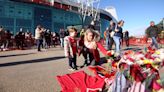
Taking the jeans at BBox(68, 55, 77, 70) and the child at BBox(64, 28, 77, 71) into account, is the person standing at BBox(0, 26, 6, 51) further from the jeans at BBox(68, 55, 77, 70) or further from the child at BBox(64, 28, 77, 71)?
the child at BBox(64, 28, 77, 71)

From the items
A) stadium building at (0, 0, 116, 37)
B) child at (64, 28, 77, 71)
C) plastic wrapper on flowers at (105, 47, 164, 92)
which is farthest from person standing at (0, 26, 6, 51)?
stadium building at (0, 0, 116, 37)

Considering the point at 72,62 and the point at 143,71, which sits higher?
the point at 143,71

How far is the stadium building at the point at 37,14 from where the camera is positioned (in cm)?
4653

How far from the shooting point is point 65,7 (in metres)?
59.6

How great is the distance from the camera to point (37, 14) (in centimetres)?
5375

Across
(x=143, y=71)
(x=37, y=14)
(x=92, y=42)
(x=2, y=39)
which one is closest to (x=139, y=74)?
(x=143, y=71)

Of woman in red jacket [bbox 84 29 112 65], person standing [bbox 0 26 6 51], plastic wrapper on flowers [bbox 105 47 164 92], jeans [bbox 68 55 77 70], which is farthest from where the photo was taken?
person standing [bbox 0 26 6 51]

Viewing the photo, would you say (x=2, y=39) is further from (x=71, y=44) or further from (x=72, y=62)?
(x=71, y=44)

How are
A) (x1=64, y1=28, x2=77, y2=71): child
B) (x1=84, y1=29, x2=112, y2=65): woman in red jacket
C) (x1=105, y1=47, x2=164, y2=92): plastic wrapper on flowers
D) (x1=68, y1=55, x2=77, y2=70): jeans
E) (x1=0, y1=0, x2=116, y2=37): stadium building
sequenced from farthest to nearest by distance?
(x1=0, y1=0, x2=116, y2=37): stadium building → (x1=68, y1=55, x2=77, y2=70): jeans → (x1=64, y1=28, x2=77, y2=71): child → (x1=84, y1=29, x2=112, y2=65): woman in red jacket → (x1=105, y1=47, x2=164, y2=92): plastic wrapper on flowers

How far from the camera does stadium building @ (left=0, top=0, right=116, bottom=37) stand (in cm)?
4653

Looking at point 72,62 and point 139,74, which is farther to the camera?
point 72,62

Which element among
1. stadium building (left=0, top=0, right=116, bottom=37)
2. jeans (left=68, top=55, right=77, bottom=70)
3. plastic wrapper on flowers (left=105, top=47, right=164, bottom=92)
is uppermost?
stadium building (left=0, top=0, right=116, bottom=37)

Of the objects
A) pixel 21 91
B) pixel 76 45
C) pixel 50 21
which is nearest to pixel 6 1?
pixel 50 21

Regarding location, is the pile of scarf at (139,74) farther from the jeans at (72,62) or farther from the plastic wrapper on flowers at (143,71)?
the jeans at (72,62)
